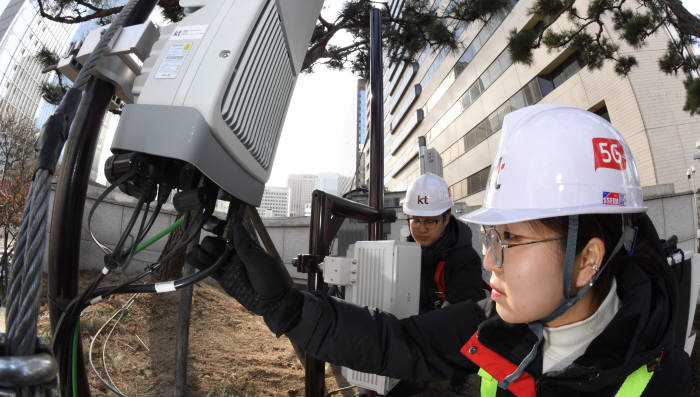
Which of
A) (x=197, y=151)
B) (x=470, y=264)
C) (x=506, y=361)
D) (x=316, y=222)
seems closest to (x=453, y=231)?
(x=470, y=264)

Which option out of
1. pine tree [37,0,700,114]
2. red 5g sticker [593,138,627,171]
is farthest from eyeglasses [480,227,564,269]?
pine tree [37,0,700,114]

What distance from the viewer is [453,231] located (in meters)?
2.71

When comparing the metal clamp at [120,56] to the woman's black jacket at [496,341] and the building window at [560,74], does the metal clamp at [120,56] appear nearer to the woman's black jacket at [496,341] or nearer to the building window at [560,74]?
the woman's black jacket at [496,341]

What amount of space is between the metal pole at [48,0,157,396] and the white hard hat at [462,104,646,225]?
105 cm

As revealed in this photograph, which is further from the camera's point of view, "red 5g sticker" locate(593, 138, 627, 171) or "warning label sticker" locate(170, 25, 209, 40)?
"red 5g sticker" locate(593, 138, 627, 171)

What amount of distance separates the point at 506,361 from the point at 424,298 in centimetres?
155

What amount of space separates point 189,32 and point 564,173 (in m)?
1.08

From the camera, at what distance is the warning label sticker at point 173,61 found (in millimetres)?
717

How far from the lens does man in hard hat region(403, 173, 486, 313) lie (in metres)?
2.44

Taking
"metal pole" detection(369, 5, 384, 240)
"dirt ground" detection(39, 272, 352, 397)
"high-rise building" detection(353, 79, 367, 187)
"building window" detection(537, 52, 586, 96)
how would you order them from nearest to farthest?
"dirt ground" detection(39, 272, 352, 397)
"metal pole" detection(369, 5, 384, 240)
"high-rise building" detection(353, 79, 367, 187)
"building window" detection(537, 52, 586, 96)

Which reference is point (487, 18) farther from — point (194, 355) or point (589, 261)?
point (194, 355)

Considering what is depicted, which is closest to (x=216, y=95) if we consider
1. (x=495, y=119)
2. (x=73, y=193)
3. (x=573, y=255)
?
(x=73, y=193)

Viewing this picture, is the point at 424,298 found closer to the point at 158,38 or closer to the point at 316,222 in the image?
the point at 316,222

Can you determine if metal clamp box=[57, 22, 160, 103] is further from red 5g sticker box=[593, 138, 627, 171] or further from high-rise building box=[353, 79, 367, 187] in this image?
high-rise building box=[353, 79, 367, 187]
